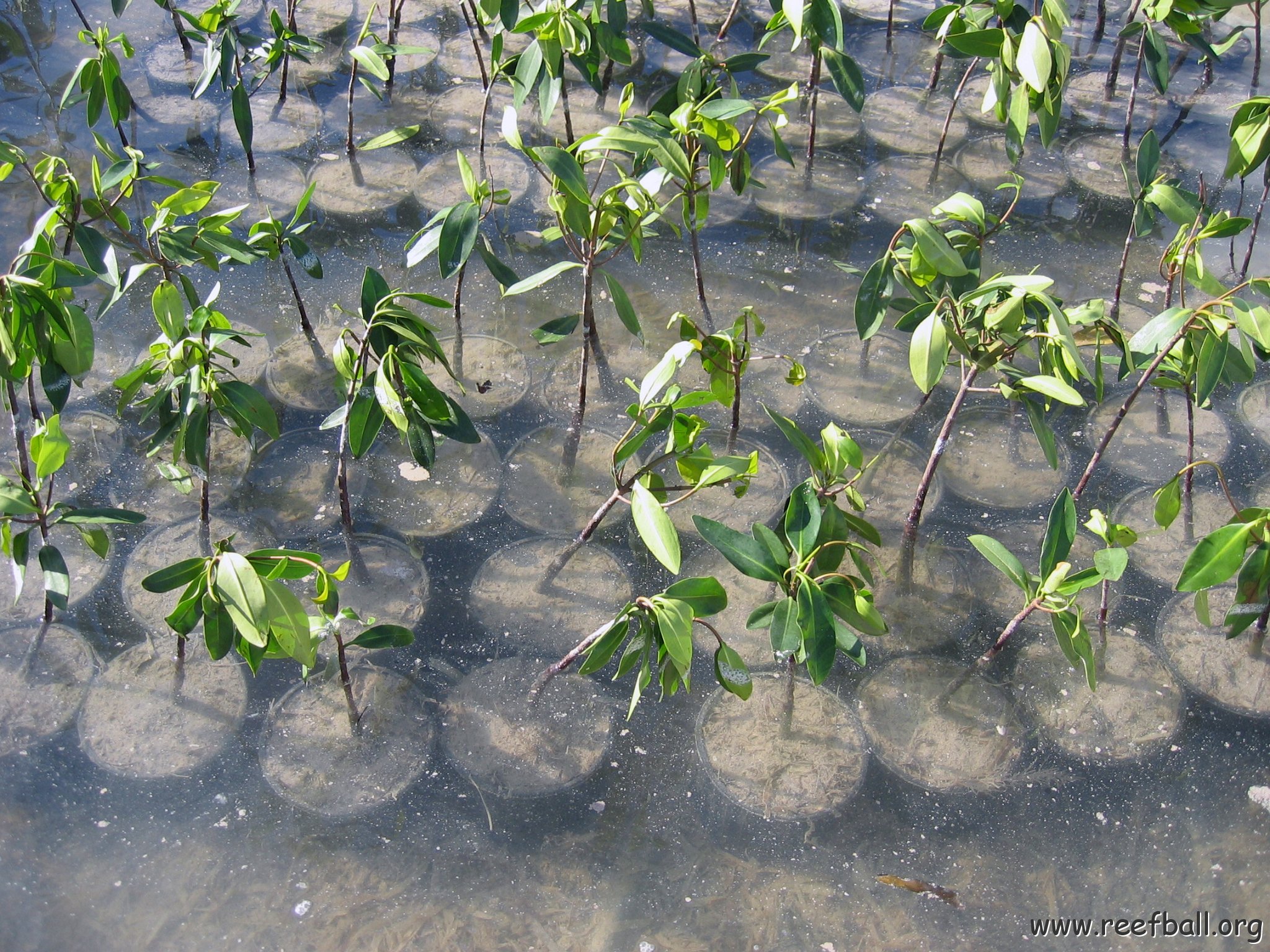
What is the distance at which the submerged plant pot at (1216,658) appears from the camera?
1620 millimetres

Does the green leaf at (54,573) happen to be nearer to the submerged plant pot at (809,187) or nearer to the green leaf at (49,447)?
the green leaf at (49,447)

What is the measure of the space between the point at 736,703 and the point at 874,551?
39 centimetres

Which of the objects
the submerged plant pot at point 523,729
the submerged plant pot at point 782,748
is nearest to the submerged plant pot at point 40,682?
the submerged plant pot at point 523,729

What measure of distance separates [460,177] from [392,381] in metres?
1.16

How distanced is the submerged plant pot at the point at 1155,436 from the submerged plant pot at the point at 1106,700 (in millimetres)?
392

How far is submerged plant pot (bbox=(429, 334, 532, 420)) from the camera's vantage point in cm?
202

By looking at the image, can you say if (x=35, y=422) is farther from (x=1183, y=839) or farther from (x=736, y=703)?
(x=1183, y=839)

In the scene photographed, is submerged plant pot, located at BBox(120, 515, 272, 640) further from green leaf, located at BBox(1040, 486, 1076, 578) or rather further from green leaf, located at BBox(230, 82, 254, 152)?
green leaf, located at BBox(1040, 486, 1076, 578)

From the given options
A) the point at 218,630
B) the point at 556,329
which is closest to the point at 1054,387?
the point at 556,329

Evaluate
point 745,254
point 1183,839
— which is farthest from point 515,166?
point 1183,839

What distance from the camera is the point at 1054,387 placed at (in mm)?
1441

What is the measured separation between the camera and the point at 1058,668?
1.65m

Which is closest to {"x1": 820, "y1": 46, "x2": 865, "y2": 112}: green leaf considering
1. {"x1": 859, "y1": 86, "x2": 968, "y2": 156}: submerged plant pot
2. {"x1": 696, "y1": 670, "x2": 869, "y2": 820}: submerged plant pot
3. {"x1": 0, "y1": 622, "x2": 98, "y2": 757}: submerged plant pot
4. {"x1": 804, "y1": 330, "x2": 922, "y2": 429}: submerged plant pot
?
{"x1": 859, "y1": 86, "x2": 968, "y2": 156}: submerged plant pot

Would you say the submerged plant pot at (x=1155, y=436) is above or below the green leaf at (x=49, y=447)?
below
